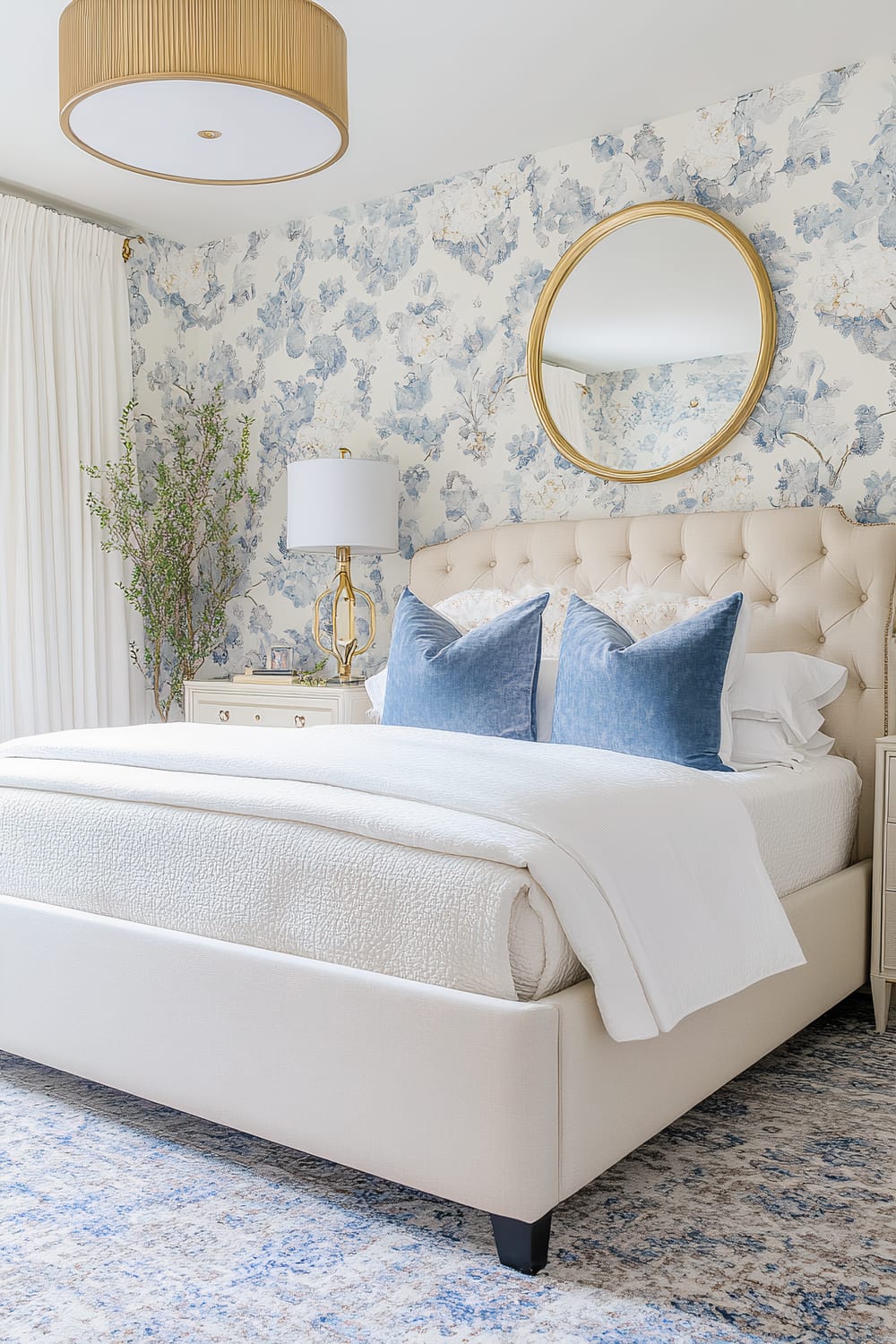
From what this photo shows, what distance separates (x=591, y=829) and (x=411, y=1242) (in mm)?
666

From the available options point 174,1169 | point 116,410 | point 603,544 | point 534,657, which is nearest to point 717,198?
point 603,544

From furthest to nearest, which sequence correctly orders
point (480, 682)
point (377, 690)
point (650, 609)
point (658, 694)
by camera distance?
point (377, 690) → point (650, 609) → point (480, 682) → point (658, 694)

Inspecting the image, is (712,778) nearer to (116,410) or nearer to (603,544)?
(603,544)

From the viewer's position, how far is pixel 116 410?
4.41 metres

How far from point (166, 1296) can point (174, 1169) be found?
0.38 metres

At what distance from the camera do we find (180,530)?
174 inches

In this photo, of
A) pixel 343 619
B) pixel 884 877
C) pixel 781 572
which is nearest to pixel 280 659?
pixel 343 619

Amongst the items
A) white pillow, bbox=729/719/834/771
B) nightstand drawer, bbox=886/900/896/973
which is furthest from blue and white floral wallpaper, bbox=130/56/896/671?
nightstand drawer, bbox=886/900/896/973

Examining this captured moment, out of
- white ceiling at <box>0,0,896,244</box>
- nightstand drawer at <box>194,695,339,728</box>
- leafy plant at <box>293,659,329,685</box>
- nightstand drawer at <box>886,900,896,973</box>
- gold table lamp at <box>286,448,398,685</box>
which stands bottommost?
nightstand drawer at <box>886,900,896,973</box>

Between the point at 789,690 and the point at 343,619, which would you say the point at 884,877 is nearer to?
the point at 789,690

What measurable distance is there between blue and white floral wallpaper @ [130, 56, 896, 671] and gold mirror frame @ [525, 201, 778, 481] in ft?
0.15

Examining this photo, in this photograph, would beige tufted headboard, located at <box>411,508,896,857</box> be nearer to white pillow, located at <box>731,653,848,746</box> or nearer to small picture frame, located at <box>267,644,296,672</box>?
white pillow, located at <box>731,653,848,746</box>

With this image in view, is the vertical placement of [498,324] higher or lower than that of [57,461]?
higher

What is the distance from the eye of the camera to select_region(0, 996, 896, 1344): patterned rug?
4.89ft
